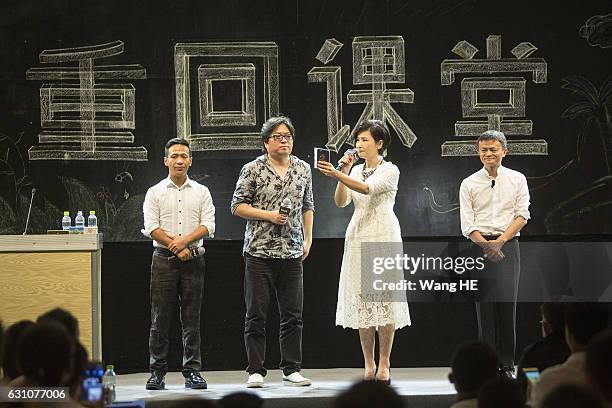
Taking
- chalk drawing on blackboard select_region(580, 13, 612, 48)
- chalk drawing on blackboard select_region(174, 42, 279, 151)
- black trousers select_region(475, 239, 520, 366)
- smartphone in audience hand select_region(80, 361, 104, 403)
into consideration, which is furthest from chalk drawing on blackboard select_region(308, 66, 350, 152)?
smartphone in audience hand select_region(80, 361, 104, 403)

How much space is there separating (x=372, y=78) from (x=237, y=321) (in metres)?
2.13

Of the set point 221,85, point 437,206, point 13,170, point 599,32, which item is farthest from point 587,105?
point 13,170

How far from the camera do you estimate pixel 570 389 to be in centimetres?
244

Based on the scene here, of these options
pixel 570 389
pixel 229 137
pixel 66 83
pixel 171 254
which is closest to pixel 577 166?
pixel 229 137

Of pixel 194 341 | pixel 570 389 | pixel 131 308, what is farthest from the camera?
pixel 131 308

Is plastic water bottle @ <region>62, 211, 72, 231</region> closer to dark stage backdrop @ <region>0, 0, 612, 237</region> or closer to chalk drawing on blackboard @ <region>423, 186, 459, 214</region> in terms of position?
dark stage backdrop @ <region>0, 0, 612, 237</region>

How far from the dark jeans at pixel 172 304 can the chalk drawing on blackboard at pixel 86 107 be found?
1510mm

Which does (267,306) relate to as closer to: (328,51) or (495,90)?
(328,51)

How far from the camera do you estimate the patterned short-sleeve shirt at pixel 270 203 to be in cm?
609

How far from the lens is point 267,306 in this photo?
241 inches

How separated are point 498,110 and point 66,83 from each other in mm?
3328

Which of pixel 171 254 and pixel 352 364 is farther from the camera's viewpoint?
pixel 352 364

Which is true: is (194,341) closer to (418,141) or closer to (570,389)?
(418,141)

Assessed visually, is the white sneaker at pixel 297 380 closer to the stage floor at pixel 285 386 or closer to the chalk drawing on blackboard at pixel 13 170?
the stage floor at pixel 285 386
